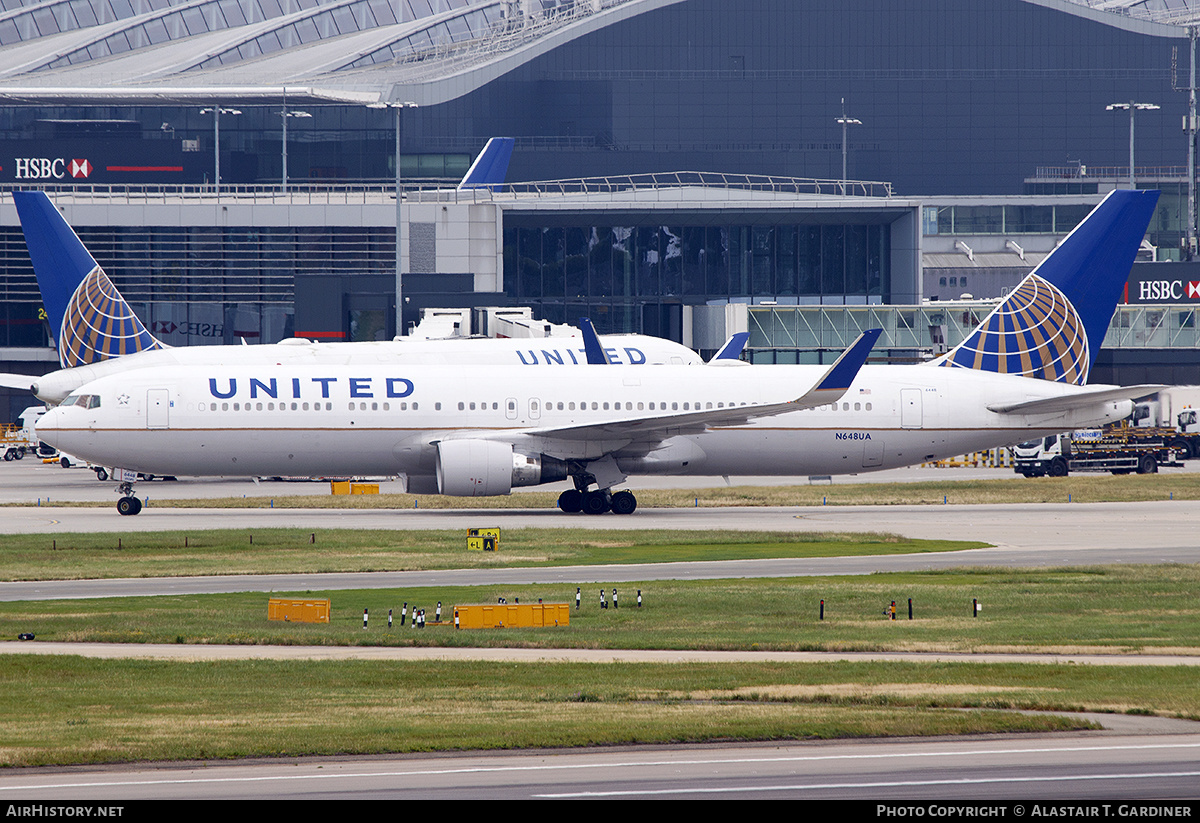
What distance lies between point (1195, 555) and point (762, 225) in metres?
78.2

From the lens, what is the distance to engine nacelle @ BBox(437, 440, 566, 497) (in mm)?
44781

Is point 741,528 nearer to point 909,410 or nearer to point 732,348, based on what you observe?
point 909,410

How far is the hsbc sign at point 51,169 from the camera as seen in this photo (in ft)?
386

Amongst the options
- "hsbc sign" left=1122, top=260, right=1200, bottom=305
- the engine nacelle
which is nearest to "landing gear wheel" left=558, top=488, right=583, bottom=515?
the engine nacelle

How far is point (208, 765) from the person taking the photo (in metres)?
15.5

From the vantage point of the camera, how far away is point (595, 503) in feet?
156

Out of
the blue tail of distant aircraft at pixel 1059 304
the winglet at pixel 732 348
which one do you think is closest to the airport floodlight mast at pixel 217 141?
the winglet at pixel 732 348

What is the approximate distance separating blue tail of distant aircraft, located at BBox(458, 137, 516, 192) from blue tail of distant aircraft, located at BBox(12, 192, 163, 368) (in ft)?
144

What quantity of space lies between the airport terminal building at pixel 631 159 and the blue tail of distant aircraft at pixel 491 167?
10.9 feet

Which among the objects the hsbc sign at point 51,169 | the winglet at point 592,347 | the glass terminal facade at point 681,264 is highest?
the hsbc sign at point 51,169

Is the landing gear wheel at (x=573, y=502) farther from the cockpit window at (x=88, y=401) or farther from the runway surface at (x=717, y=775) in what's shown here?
the runway surface at (x=717, y=775)

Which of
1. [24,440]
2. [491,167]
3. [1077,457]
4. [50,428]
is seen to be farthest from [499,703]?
[491,167]
